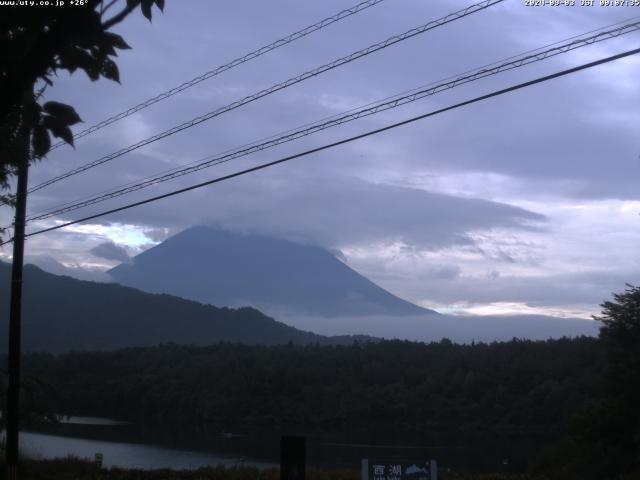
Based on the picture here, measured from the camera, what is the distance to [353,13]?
1187cm

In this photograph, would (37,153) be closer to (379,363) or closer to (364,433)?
(364,433)

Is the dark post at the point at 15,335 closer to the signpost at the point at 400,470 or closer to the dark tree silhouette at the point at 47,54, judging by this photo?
the signpost at the point at 400,470

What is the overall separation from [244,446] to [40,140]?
124 feet

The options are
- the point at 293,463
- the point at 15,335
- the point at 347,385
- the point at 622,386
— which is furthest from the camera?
the point at 347,385

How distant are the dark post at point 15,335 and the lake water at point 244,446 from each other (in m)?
8.36

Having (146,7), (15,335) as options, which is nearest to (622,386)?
(15,335)

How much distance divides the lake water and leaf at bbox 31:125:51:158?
22044 millimetres

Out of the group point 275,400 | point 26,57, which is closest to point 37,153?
point 26,57

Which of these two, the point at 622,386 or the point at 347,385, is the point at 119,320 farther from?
the point at 622,386

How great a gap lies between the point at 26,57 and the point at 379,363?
58.5 m

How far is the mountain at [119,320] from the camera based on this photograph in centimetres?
9488

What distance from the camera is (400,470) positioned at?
11.5m

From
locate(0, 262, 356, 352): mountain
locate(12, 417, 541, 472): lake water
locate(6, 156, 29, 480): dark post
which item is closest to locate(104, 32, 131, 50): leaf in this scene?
locate(6, 156, 29, 480): dark post

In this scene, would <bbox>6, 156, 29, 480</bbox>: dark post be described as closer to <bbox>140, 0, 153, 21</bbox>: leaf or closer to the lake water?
the lake water
